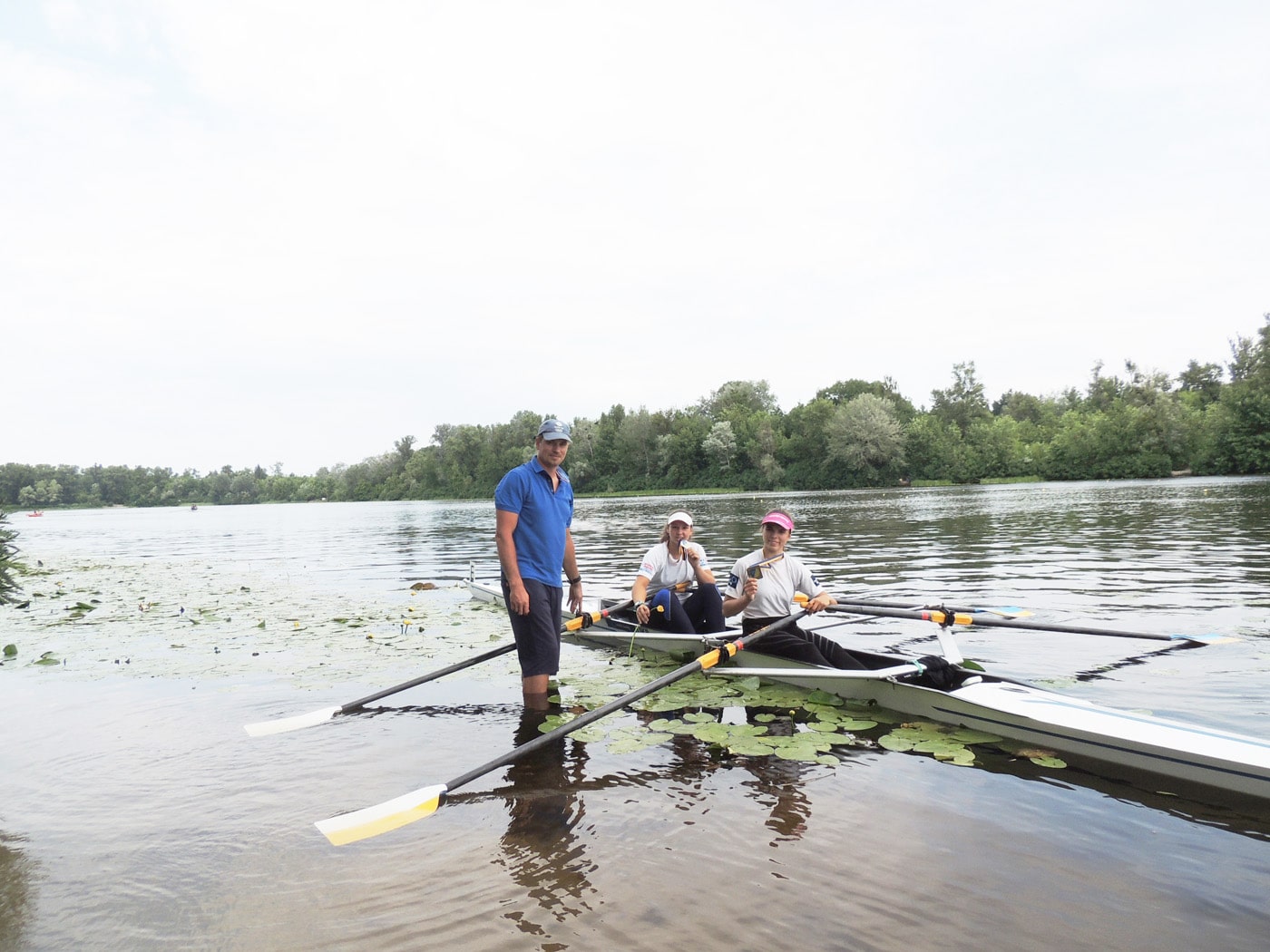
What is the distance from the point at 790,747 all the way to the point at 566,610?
17.7 ft

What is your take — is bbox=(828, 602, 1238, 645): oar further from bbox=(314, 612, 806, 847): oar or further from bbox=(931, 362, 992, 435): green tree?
bbox=(931, 362, 992, 435): green tree

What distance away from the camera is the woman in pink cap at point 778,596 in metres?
6.98

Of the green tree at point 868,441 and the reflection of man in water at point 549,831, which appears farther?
the green tree at point 868,441

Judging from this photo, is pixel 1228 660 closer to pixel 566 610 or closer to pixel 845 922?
pixel 845 922

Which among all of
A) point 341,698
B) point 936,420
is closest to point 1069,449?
point 936,420

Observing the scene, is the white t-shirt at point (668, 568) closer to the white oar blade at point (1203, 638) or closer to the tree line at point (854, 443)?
the white oar blade at point (1203, 638)

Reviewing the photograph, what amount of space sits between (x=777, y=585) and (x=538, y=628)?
8.28 ft

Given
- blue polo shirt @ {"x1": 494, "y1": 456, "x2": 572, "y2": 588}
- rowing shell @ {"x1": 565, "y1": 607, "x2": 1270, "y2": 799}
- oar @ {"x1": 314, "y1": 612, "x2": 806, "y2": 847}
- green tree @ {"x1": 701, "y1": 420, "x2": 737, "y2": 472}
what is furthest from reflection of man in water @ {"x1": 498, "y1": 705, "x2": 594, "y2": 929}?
green tree @ {"x1": 701, "y1": 420, "x2": 737, "y2": 472}

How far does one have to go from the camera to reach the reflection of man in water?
370 cm

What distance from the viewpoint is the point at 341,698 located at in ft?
24.6

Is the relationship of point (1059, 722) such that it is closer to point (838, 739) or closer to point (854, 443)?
point (838, 739)

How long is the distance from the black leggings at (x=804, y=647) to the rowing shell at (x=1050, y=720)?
8 cm

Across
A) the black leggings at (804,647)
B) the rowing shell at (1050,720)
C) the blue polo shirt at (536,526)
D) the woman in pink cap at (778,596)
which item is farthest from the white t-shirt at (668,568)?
the blue polo shirt at (536,526)

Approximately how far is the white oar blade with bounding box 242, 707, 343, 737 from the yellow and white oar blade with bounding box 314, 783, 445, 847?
2020 mm
